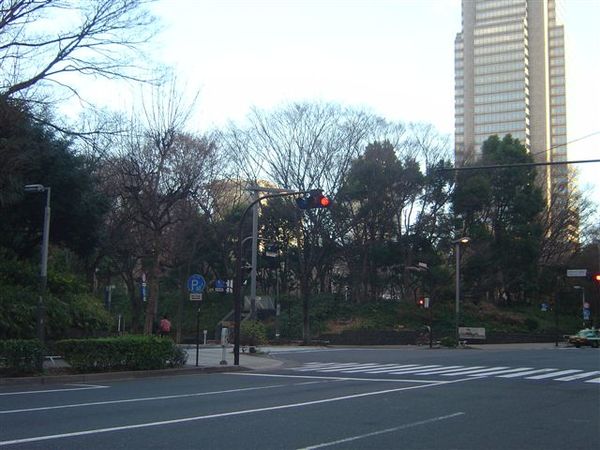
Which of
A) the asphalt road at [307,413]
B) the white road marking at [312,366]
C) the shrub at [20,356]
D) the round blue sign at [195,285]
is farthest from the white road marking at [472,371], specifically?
the shrub at [20,356]

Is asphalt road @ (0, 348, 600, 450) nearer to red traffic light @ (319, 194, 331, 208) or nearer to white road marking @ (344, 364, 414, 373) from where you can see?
white road marking @ (344, 364, 414, 373)

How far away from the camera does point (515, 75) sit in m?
134

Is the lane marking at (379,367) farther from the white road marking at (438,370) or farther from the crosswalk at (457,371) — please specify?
the white road marking at (438,370)

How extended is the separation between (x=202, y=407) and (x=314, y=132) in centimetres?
3340

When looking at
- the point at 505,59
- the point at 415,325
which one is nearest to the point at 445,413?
the point at 415,325

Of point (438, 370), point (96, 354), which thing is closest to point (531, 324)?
point (438, 370)

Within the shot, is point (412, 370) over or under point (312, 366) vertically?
over

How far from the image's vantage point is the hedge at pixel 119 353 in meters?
18.7

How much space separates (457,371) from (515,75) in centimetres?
12349

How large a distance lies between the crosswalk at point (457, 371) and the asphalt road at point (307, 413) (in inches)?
32.5

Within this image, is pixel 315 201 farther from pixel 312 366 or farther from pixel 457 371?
pixel 312 366

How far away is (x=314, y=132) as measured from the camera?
44.2 metres

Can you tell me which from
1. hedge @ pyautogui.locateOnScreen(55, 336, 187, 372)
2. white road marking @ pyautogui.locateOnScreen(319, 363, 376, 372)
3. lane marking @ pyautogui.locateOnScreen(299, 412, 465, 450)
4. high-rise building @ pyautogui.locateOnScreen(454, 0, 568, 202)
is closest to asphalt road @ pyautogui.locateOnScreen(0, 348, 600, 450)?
lane marking @ pyautogui.locateOnScreen(299, 412, 465, 450)

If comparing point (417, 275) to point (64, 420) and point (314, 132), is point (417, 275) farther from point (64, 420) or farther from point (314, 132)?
point (64, 420)
